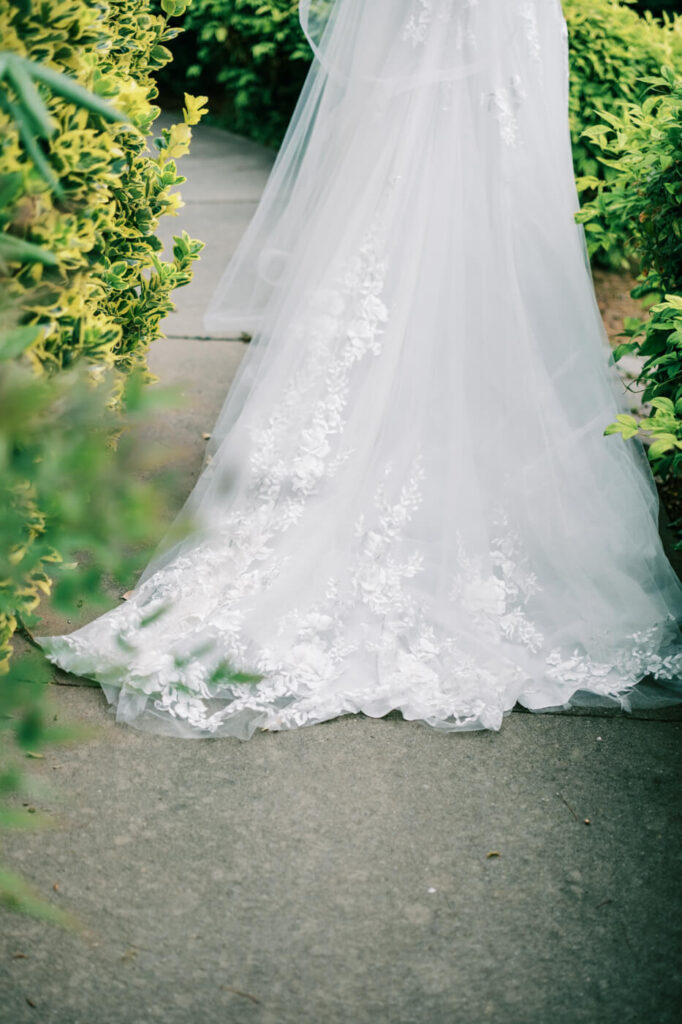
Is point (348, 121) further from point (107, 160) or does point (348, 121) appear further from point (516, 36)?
point (107, 160)

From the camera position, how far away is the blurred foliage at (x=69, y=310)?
102 centimetres

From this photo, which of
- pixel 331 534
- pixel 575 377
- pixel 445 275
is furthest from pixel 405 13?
pixel 331 534

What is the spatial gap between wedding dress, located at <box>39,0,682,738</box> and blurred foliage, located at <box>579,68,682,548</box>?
0.67ft

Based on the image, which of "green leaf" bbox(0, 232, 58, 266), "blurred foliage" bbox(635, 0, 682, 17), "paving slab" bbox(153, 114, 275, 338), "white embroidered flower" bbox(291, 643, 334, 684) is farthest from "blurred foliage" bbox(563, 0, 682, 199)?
"green leaf" bbox(0, 232, 58, 266)

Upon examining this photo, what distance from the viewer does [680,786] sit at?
258cm

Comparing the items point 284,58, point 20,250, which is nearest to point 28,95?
point 20,250

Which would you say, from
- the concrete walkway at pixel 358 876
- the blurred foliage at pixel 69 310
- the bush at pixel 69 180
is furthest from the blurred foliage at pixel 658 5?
the concrete walkway at pixel 358 876

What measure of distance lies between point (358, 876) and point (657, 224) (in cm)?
242

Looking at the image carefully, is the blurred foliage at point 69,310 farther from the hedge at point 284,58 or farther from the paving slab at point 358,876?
the hedge at point 284,58

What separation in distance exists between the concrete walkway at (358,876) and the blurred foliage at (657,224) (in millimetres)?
1038

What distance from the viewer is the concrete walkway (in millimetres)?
2018

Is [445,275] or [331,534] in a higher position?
[445,275]

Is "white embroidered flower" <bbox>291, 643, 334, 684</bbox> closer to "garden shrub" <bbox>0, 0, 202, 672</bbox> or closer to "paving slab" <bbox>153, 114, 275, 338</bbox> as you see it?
"garden shrub" <bbox>0, 0, 202, 672</bbox>

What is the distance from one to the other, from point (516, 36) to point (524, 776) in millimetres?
2355
